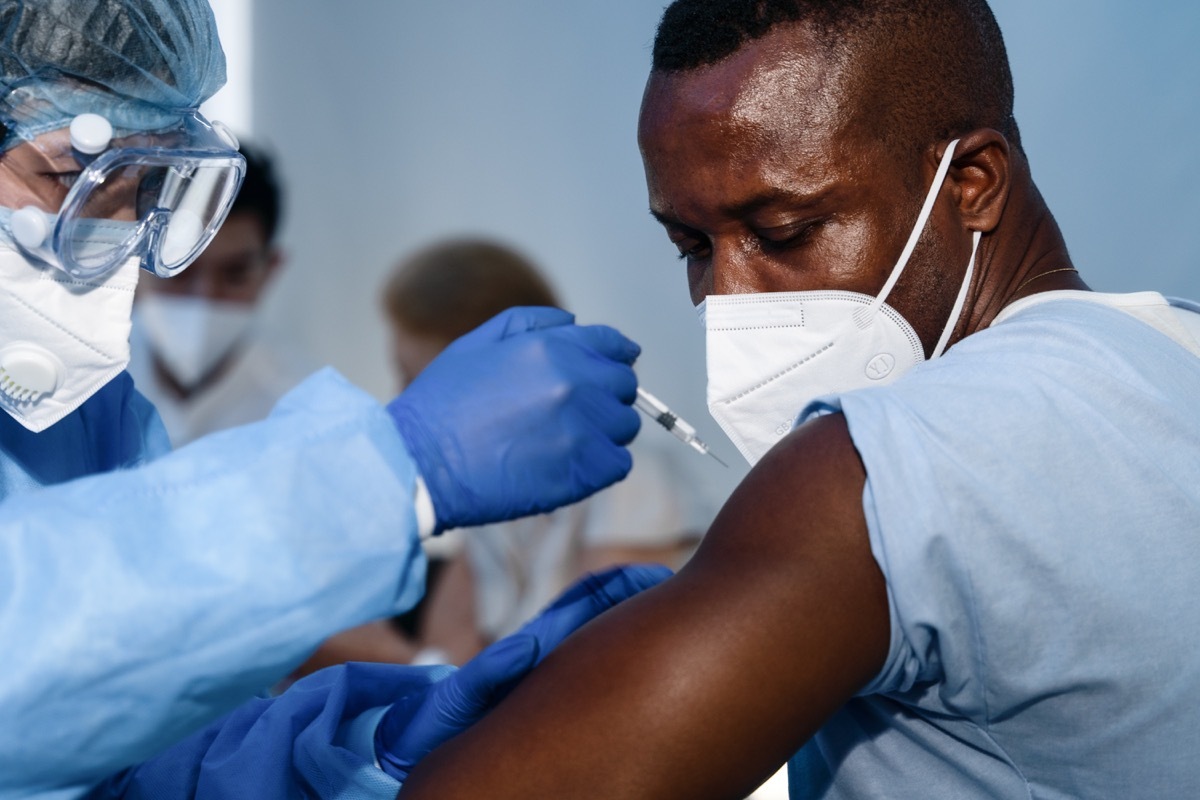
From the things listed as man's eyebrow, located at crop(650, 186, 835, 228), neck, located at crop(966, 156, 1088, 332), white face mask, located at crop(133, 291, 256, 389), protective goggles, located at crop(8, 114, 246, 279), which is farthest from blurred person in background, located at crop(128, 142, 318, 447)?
neck, located at crop(966, 156, 1088, 332)

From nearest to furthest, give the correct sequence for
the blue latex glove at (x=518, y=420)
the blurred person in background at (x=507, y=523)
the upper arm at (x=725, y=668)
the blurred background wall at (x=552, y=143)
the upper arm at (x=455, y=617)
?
the upper arm at (x=725, y=668)
the blue latex glove at (x=518, y=420)
the blurred background wall at (x=552, y=143)
the blurred person in background at (x=507, y=523)
the upper arm at (x=455, y=617)

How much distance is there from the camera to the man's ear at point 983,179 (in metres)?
1.42

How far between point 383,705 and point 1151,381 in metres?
1.01

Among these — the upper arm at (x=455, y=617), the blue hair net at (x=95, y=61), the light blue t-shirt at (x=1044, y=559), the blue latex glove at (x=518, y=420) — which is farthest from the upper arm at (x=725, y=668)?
the upper arm at (x=455, y=617)

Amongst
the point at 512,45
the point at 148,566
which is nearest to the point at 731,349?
the point at 148,566

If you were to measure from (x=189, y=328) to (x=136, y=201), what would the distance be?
2.29 m

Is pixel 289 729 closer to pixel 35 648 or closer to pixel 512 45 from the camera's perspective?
pixel 35 648

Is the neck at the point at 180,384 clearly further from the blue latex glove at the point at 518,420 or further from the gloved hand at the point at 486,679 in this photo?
the blue latex glove at the point at 518,420

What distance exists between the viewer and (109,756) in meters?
1.01

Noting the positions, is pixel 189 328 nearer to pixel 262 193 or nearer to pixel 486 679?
pixel 262 193

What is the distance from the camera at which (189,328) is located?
363 cm

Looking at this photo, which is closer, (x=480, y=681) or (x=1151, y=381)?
(x=1151, y=381)

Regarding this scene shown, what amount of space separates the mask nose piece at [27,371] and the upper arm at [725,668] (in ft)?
2.32

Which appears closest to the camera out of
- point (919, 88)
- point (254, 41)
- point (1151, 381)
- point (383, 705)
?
point (1151, 381)
